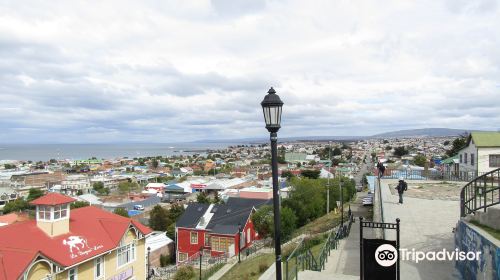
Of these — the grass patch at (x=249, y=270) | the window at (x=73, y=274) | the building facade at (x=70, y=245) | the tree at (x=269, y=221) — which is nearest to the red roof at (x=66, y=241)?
the building facade at (x=70, y=245)

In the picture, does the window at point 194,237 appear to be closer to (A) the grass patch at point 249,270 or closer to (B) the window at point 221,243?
(B) the window at point 221,243

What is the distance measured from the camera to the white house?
86.3 ft

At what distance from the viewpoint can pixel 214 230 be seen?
3412 cm

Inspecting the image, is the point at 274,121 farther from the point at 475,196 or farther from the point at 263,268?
the point at 263,268

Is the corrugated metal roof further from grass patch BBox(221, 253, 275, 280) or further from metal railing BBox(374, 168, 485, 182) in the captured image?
grass patch BBox(221, 253, 275, 280)

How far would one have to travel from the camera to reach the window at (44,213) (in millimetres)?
17953

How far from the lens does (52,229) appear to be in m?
18.0

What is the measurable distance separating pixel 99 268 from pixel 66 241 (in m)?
2.28

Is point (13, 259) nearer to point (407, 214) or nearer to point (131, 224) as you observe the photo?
point (131, 224)

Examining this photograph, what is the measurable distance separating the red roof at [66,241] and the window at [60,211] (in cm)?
89

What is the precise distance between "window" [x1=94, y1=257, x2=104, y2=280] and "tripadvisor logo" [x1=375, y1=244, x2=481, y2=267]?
591 inches

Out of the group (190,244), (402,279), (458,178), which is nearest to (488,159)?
(458,178)

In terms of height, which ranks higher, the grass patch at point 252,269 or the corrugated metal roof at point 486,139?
the corrugated metal roof at point 486,139

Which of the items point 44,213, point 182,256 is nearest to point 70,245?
point 44,213
